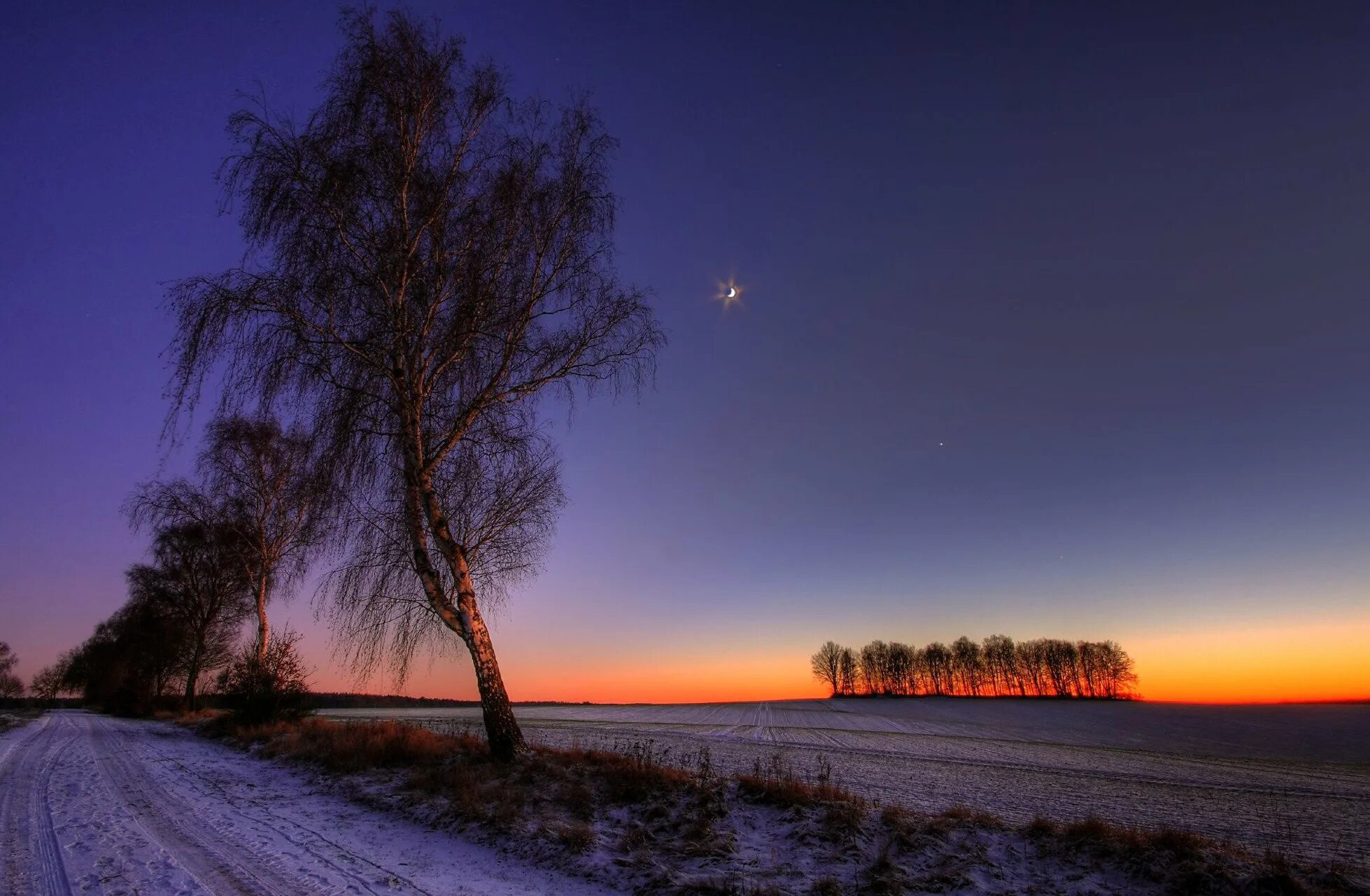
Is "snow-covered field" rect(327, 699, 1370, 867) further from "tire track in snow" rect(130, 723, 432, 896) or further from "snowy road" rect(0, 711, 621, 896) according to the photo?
"snowy road" rect(0, 711, 621, 896)

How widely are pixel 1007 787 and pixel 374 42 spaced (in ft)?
79.6

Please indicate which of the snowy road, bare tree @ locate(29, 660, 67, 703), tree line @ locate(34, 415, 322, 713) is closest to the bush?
tree line @ locate(34, 415, 322, 713)

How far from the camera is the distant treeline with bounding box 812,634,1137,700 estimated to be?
336 ft

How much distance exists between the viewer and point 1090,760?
2722 centimetres

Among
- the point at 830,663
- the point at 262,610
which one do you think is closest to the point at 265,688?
the point at 262,610

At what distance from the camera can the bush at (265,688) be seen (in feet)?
65.2

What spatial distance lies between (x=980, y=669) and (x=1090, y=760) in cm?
9574

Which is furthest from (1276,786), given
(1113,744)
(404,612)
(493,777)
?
(404,612)

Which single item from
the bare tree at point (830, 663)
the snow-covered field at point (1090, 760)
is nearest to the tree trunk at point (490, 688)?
the snow-covered field at point (1090, 760)

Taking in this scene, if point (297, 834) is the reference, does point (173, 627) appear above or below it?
above

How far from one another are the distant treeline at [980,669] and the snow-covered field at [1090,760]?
4292 centimetres

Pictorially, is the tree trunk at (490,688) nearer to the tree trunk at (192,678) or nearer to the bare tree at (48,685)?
the tree trunk at (192,678)

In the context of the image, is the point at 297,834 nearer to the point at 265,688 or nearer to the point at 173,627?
the point at 265,688

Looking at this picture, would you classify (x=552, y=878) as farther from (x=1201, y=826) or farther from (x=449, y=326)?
A: (x=1201, y=826)
